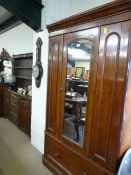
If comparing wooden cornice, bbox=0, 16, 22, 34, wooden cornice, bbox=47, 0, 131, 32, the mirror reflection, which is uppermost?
wooden cornice, bbox=0, 16, 22, 34

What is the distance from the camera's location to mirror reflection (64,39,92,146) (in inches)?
75.5

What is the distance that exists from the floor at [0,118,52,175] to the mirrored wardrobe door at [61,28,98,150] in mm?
782

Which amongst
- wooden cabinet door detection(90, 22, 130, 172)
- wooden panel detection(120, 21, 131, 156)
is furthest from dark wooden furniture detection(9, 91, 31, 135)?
wooden panel detection(120, 21, 131, 156)

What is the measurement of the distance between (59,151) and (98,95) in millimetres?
1081

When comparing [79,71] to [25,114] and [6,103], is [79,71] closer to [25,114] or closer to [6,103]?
[25,114]

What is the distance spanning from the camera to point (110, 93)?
1.63 metres

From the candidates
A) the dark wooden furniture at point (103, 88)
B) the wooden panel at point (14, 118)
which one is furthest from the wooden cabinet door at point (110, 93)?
the wooden panel at point (14, 118)

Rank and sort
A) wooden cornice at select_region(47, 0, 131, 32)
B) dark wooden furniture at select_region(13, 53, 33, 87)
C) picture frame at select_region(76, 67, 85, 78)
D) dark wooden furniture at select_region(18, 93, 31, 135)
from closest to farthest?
wooden cornice at select_region(47, 0, 131, 32)
picture frame at select_region(76, 67, 85, 78)
dark wooden furniture at select_region(18, 93, 31, 135)
dark wooden furniture at select_region(13, 53, 33, 87)

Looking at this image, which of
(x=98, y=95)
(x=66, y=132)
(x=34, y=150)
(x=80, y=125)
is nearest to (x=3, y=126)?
(x=34, y=150)

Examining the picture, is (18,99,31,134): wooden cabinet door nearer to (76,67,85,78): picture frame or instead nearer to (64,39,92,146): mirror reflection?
(64,39,92,146): mirror reflection

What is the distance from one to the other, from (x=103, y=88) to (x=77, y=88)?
0.44 m

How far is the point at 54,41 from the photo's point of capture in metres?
2.32

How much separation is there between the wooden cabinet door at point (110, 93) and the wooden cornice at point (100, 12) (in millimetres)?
119

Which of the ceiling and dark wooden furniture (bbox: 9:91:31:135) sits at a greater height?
the ceiling
